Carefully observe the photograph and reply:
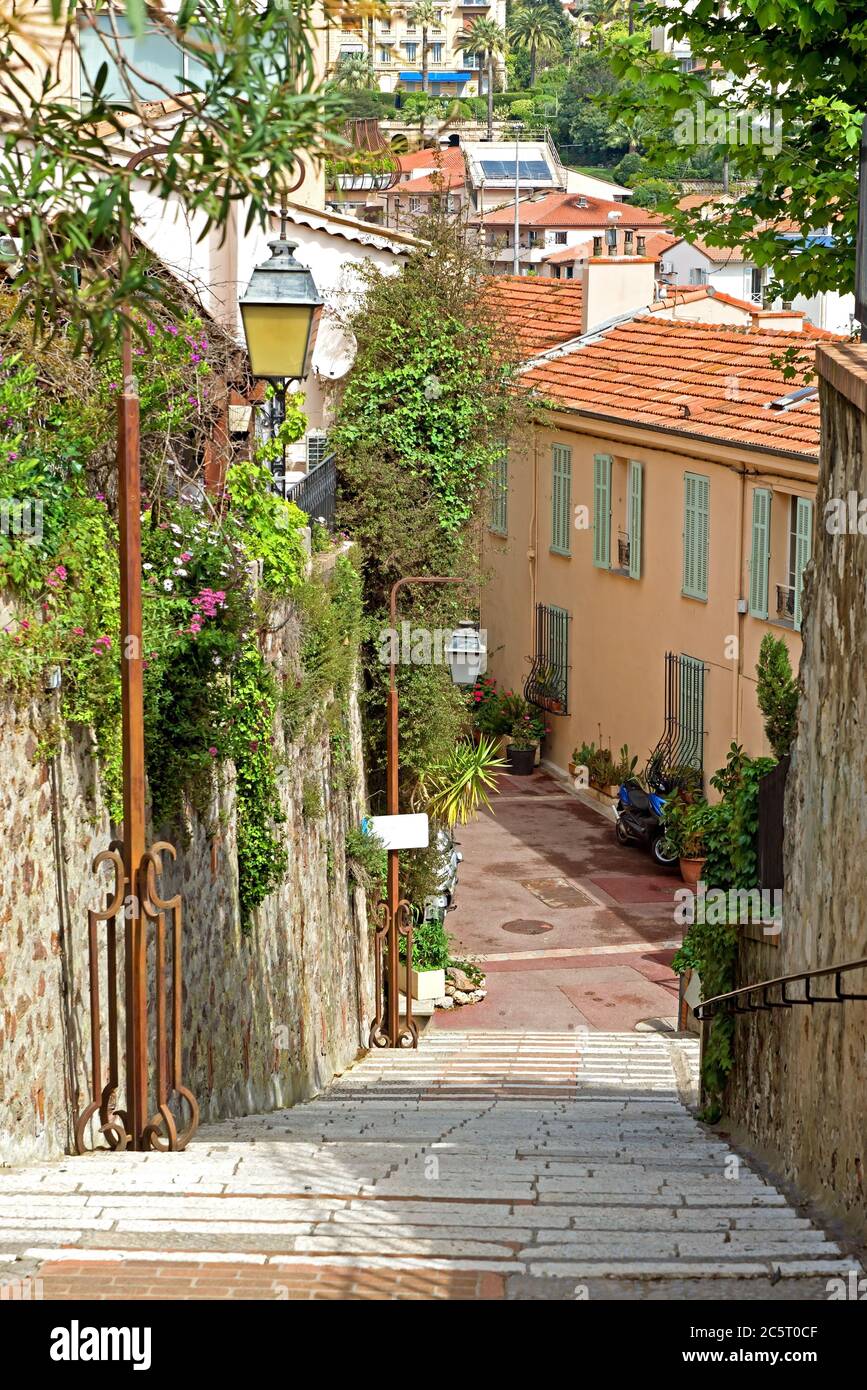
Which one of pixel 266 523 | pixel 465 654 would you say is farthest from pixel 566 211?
pixel 266 523

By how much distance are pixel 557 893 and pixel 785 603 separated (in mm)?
4331

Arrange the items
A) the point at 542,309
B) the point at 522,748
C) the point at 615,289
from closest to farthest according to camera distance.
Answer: the point at 522,748, the point at 615,289, the point at 542,309

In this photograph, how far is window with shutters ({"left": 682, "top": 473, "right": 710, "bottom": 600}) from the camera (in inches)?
808

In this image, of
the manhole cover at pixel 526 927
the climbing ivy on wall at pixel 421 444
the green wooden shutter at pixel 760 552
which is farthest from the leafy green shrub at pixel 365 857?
the green wooden shutter at pixel 760 552

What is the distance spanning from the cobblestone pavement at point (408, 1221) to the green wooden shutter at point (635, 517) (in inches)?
569

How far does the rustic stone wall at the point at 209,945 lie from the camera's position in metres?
6.40

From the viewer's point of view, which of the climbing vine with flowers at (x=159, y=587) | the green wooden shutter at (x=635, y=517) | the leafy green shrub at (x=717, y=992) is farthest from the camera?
the green wooden shutter at (x=635, y=517)

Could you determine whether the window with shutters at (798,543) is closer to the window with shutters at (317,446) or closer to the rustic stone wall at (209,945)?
the rustic stone wall at (209,945)

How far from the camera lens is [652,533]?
22.0 metres

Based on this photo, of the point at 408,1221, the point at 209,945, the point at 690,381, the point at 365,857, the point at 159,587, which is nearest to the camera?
the point at 408,1221

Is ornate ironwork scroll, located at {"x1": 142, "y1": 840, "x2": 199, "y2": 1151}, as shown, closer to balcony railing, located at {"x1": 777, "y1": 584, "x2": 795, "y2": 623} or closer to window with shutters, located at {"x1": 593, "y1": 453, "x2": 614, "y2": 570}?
balcony railing, located at {"x1": 777, "y1": 584, "x2": 795, "y2": 623}

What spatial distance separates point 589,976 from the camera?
687 inches

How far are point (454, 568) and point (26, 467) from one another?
12.9 metres

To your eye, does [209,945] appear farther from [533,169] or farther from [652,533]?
[533,169]
